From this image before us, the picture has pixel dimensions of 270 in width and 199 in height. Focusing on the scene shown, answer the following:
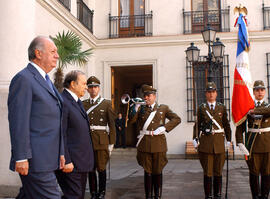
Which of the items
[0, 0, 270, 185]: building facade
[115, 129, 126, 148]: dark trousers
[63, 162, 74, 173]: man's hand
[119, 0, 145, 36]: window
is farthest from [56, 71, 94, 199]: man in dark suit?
[115, 129, 126, 148]: dark trousers

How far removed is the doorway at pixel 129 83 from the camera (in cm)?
1563

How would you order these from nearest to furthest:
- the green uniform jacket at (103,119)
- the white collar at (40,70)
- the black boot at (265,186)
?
1. the white collar at (40,70)
2. the black boot at (265,186)
3. the green uniform jacket at (103,119)

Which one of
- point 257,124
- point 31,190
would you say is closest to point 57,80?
point 257,124

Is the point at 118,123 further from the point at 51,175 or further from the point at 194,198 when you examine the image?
the point at 51,175

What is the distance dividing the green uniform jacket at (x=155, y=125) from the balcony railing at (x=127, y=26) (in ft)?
29.5

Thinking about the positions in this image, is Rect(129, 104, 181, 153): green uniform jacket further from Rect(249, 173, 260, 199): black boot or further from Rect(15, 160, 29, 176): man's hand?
Rect(15, 160, 29, 176): man's hand

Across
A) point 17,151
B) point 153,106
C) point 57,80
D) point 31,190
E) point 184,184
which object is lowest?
point 184,184

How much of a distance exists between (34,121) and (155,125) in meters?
2.82

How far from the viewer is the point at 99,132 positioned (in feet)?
18.0

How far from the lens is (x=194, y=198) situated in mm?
5625

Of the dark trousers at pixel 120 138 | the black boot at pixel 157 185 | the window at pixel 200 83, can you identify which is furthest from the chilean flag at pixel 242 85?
the dark trousers at pixel 120 138

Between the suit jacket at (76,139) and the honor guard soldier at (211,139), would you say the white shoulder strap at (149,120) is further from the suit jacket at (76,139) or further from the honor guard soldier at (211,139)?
the suit jacket at (76,139)

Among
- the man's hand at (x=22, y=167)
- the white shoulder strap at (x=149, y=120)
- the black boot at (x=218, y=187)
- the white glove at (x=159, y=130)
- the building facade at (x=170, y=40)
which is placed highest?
the building facade at (x=170, y=40)

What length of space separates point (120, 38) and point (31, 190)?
11.5 metres
